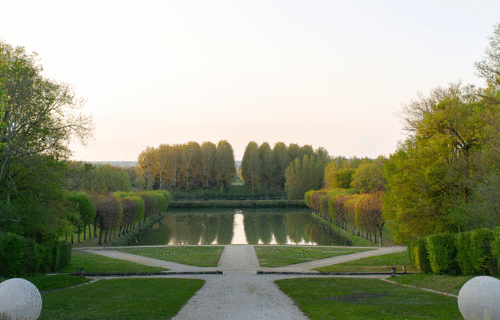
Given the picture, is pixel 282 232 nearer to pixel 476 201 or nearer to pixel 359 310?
pixel 476 201

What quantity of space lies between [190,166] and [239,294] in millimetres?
87735

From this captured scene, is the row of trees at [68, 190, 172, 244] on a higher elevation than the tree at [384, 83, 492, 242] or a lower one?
lower

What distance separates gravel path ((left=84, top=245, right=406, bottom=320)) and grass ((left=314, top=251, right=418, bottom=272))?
122 centimetres

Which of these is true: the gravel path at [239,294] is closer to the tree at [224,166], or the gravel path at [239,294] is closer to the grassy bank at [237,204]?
the grassy bank at [237,204]

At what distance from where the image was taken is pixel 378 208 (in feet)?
121

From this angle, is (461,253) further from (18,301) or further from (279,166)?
(279,166)

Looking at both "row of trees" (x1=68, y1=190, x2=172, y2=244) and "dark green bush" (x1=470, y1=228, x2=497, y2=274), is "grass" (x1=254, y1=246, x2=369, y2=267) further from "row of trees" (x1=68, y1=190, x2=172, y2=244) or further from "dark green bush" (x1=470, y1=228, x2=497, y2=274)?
"row of trees" (x1=68, y1=190, x2=172, y2=244)

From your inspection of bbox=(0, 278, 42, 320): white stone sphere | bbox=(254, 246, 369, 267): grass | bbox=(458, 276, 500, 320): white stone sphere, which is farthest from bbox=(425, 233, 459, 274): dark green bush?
bbox=(0, 278, 42, 320): white stone sphere

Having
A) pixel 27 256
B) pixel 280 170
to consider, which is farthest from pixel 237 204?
pixel 27 256

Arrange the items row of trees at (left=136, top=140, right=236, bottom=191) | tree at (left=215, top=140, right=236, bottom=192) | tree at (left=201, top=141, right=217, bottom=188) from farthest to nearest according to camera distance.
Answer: tree at (left=215, top=140, right=236, bottom=192)
tree at (left=201, top=141, right=217, bottom=188)
row of trees at (left=136, top=140, right=236, bottom=191)

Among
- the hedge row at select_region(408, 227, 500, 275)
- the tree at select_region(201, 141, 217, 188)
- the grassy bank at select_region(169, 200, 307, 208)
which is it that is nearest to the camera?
the hedge row at select_region(408, 227, 500, 275)

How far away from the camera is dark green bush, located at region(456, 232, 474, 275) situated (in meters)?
16.3

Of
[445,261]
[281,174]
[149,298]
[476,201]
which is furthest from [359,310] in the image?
[281,174]

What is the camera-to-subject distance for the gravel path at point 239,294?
11289 millimetres
